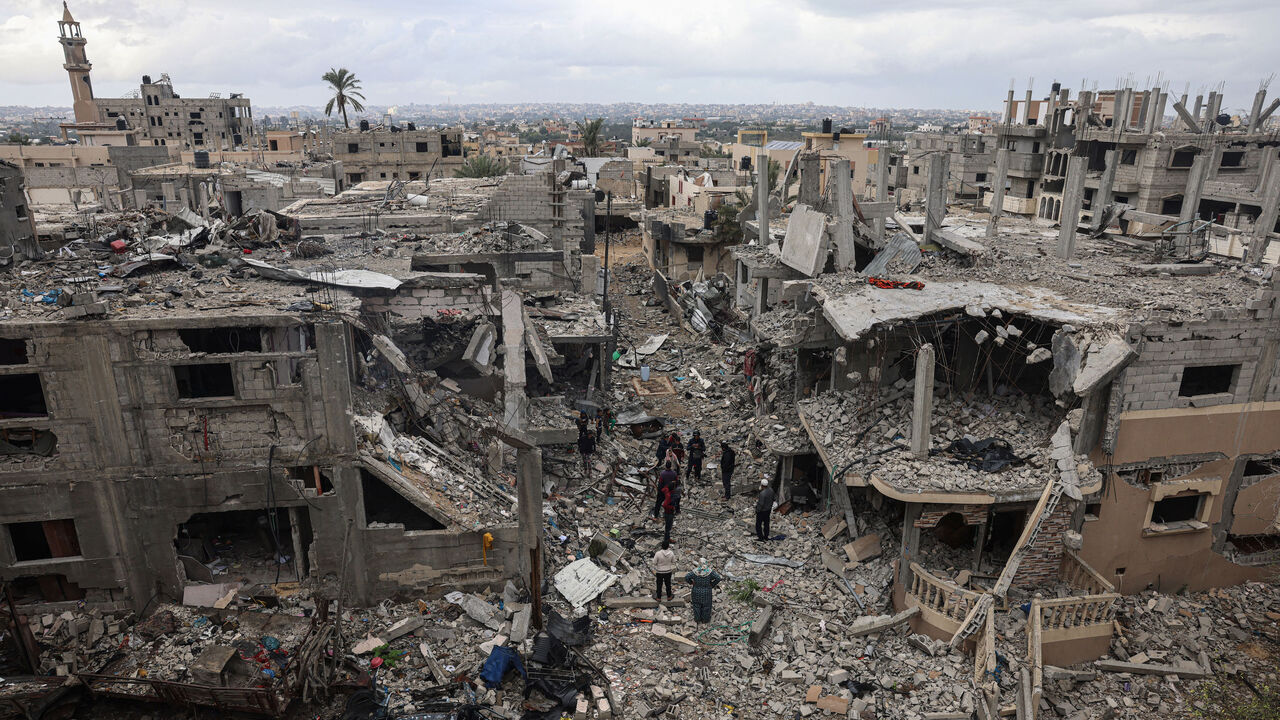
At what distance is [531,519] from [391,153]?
129ft

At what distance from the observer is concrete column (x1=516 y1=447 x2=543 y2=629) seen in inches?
480

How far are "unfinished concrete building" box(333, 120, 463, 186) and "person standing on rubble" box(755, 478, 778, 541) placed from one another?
3585 centimetres

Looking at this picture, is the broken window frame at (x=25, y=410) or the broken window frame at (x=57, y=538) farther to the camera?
the broken window frame at (x=57, y=538)

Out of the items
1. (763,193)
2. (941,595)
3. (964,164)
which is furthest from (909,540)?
(964,164)

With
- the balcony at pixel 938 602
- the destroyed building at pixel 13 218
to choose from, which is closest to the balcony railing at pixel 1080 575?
the balcony at pixel 938 602

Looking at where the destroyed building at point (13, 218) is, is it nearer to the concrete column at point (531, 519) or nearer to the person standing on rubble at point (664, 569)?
the concrete column at point (531, 519)

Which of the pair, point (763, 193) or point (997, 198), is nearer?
point (997, 198)

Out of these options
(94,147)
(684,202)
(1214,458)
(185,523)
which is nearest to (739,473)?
(1214,458)

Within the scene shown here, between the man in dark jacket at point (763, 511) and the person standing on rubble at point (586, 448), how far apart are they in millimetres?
4093

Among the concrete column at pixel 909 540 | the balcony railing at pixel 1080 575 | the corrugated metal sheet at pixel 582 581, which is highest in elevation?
the concrete column at pixel 909 540

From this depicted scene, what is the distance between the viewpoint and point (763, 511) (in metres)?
15.1

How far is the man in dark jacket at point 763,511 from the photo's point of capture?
14945mm

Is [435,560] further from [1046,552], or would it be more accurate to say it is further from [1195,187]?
[1195,187]

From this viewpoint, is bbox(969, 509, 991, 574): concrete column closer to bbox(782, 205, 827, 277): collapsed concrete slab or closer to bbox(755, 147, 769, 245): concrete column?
bbox(782, 205, 827, 277): collapsed concrete slab
